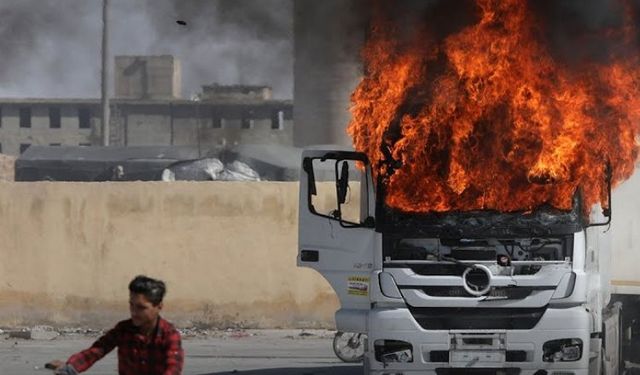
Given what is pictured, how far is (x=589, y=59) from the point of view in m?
13.7

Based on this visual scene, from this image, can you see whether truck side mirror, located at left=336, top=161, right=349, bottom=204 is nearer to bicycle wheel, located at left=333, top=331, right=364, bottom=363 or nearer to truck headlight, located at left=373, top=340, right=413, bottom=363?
truck headlight, located at left=373, top=340, right=413, bottom=363

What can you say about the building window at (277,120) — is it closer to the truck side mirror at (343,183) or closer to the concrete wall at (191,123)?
the concrete wall at (191,123)

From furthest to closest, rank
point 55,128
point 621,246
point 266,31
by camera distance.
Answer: point 55,128
point 266,31
point 621,246

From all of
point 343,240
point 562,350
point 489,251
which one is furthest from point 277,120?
point 562,350

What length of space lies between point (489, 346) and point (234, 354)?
6940mm

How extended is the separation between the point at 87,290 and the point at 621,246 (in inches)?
363

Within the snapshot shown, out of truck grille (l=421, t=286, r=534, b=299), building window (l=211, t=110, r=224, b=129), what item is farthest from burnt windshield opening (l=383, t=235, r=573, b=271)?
building window (l=211, t=110, r=224, b=129)

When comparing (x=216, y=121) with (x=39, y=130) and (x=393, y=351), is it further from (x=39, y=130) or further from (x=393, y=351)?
(x=393, y=351)

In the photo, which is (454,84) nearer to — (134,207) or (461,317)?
(461,317)

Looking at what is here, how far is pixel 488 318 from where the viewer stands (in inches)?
477

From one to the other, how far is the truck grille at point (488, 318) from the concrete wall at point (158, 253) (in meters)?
8.71

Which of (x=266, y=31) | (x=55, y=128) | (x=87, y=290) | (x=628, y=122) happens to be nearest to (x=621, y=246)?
(x=628, y=122)

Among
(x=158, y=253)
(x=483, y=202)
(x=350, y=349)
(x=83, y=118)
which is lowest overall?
(x=350, y=349)

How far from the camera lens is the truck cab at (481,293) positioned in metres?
12.0
